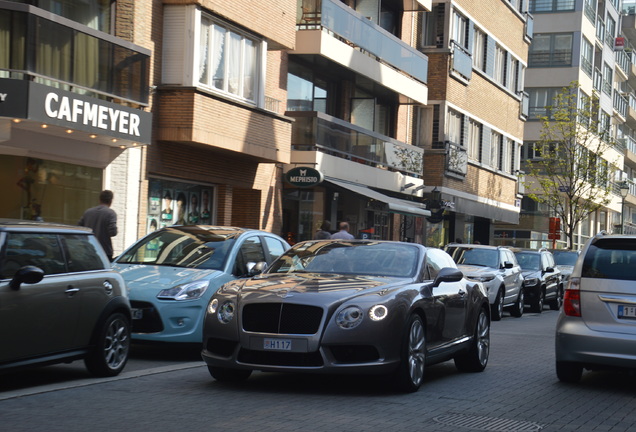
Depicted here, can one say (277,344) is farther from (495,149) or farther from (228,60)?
(495,149)

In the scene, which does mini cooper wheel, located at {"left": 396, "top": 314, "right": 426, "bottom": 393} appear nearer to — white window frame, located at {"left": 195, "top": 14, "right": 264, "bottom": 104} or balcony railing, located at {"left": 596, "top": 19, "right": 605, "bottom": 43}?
white window frame, located at {"left": 195, "top": 14, "right": 264, "bottom": 104}

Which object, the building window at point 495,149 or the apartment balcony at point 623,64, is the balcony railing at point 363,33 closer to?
the building window at point 495,149

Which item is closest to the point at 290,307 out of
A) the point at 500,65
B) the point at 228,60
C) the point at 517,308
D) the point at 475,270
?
the point at 475,270

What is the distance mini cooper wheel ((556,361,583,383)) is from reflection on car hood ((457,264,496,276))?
34.3ft

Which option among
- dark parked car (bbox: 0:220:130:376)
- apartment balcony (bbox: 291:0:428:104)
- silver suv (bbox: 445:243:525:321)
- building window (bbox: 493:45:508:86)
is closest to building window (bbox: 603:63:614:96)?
building window (bbox: 493:45:508:86)

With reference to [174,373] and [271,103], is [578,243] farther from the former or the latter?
[174,373]

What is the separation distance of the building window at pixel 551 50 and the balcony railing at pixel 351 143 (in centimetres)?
2964

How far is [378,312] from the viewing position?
9336 millimetres

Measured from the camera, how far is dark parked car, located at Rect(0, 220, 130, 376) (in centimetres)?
877

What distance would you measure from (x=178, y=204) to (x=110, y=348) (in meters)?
13.3

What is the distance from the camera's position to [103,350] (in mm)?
10016

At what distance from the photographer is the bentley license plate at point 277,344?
30.1 ft

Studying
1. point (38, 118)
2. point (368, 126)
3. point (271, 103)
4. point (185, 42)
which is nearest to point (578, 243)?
point (368, 126)

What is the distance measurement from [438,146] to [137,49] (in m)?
19.0
